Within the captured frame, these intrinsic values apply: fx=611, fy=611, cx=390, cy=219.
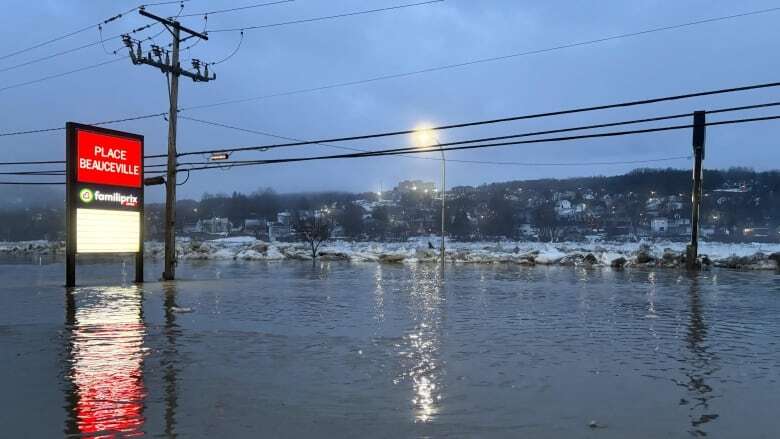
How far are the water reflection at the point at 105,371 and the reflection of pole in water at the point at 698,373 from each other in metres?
5.35

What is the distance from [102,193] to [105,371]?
637 inches

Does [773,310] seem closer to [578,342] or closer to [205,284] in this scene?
[578,342]

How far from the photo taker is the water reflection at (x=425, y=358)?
6.50 metres

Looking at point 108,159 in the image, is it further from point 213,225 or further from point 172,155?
point 213,225

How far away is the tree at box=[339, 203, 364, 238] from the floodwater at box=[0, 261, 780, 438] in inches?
4653

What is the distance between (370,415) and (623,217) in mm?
129759

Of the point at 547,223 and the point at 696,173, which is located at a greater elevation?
the point at 696,173

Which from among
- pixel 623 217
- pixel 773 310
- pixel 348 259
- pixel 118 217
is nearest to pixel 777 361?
pixel 773 310

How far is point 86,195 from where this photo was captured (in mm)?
21781

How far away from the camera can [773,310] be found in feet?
49.2

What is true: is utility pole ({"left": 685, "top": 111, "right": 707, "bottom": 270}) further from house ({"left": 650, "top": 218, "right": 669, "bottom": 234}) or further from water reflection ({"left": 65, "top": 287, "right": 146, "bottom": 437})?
house ({"left": 650, "top": 218, "right": 669, "bottom": 234})

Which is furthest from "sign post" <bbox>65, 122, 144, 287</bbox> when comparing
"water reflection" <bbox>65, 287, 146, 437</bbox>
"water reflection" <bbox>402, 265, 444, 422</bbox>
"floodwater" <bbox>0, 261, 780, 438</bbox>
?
"water reflection" <bbox>402, 265, 444, 422</bbox>

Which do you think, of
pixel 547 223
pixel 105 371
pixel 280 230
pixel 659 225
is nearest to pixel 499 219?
pixel 547 223

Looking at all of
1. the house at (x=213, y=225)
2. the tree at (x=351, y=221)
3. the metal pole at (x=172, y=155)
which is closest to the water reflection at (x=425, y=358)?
the metal pole at (x=172, y=155)
